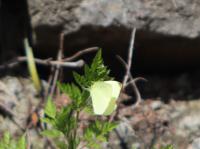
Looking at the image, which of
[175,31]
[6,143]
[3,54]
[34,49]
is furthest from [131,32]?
[6,143]

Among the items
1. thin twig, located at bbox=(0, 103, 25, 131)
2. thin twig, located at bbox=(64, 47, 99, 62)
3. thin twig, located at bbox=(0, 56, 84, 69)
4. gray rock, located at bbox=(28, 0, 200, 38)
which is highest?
gray rock, located at bbox=(28, 0, 200, 38)

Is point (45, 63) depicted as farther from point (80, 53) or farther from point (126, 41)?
point (126, 41)

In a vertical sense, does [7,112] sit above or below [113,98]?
below

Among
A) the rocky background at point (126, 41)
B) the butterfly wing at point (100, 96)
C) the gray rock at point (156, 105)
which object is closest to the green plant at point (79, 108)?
the butterfly wing at point (100, 96)

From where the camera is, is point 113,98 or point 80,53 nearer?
point 113,98

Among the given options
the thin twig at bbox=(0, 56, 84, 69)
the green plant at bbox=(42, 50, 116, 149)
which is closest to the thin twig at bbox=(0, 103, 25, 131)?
the thin twig at bbox=(0, 56, 84, 69)

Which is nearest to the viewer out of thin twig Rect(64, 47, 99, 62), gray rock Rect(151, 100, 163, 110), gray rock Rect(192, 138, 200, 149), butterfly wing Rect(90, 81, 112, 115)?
butterfly wing Rect(90, 81, 112, 115)

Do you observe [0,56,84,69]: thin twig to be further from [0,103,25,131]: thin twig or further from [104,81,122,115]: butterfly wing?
[104,81,122,115]: butterfly wing

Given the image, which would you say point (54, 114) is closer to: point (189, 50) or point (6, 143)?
point (6, 143)

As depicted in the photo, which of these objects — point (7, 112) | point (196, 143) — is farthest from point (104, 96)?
Result: point (7, 112)

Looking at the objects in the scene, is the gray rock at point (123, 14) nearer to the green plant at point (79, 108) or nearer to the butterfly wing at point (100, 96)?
the green plant at point (79, 108)

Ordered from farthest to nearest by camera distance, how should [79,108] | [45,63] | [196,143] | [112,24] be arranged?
[45,63], [112,24], [196,143], [79,108]

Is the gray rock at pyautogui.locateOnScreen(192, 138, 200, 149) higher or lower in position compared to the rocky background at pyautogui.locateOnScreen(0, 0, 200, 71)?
lower
